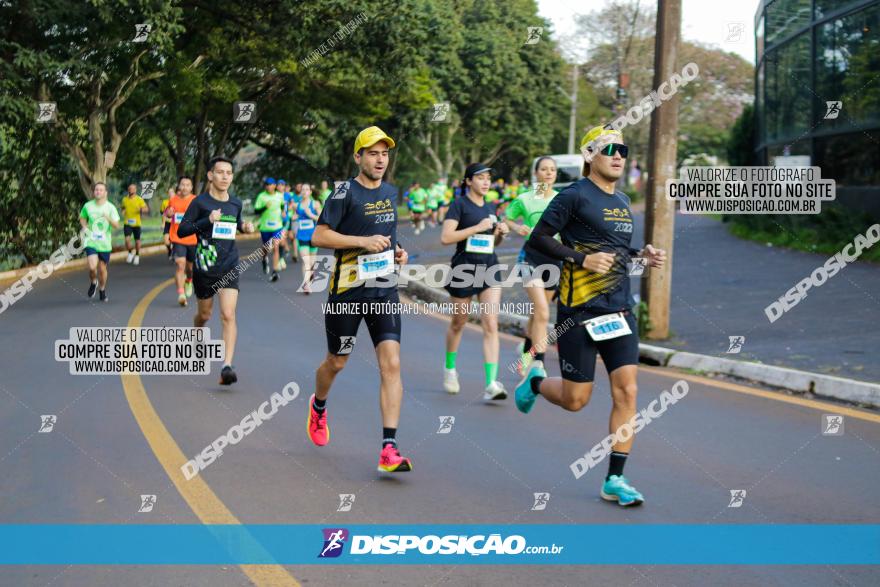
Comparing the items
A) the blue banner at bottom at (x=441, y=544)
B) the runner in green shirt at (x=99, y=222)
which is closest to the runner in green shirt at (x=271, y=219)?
the runner in green shirt at (x=99, y=222)

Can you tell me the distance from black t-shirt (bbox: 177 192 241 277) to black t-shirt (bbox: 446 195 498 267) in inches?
Result: 86.7

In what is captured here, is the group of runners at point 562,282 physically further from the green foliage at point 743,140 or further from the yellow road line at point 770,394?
the green foliage at point 743,140

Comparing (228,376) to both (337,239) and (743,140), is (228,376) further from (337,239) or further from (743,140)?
(743,140)

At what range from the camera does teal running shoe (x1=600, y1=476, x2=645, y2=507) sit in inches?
231

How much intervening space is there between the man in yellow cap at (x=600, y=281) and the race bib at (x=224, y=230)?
15.7 feet

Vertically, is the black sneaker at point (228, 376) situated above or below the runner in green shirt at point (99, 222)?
below

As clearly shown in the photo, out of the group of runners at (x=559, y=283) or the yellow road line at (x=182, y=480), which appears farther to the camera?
the group of runners at (x=559, y=283)

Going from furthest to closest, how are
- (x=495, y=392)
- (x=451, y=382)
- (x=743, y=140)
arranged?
(x=743, y=140), (x=451, y=382), (x=495, y=392)

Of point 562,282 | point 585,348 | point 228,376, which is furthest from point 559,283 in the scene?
point 228,376

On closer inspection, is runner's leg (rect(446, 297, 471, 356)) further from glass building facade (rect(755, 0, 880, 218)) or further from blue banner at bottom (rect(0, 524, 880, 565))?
glass building facade (rect(755, 0, 880, 218))

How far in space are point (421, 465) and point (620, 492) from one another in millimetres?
1446

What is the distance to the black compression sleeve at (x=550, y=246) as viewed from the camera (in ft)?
19.5

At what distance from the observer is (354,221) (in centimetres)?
671

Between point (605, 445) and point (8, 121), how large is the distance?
60.4 ft
